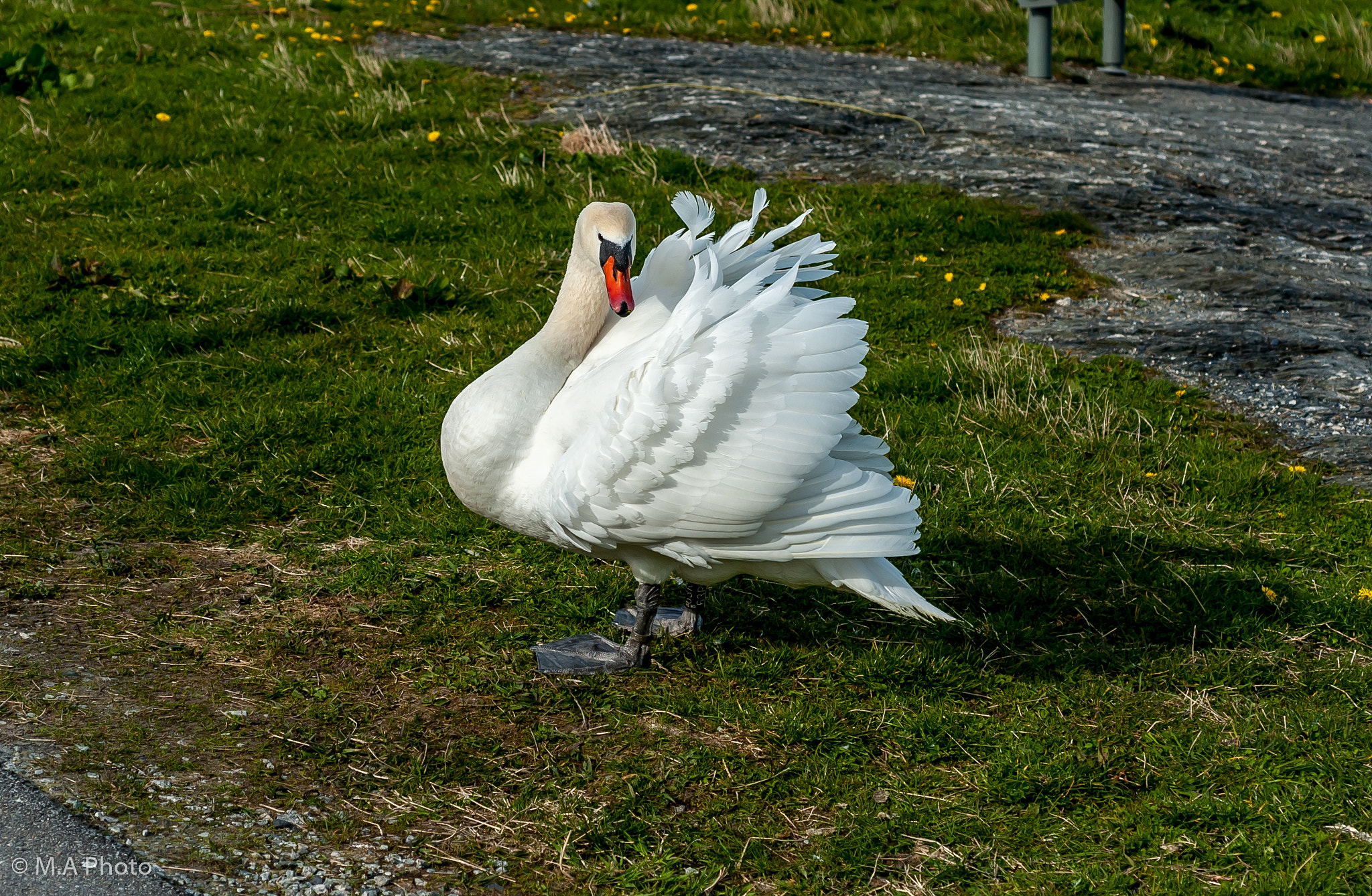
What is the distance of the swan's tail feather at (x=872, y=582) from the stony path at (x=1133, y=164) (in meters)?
2.72

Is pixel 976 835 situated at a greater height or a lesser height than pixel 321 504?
lesser

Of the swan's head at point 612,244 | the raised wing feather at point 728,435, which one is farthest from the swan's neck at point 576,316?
the raised wing feather at point 728,435

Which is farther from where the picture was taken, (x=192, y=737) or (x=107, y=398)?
(x=107, y=398)

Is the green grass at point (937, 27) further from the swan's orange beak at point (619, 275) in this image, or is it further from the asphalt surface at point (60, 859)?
the asphalt surface at point (60, 859)

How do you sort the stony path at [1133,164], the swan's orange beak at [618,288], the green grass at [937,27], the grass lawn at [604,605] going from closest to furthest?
1. the grass lawn at [604,605]
2. the swan's orange beak at [618,288]
3. the stony path at [1133,164]
4. the green grass at [937,27]

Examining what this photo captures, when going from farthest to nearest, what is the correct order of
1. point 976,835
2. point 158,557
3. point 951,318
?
point 951,318, point 158,557, point 976,835

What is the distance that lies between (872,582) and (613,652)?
1026mm

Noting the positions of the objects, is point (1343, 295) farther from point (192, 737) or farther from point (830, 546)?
point (192, 737)

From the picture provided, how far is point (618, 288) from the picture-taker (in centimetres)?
420

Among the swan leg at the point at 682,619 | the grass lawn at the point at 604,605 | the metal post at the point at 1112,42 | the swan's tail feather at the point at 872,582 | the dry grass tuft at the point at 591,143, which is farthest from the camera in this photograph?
the metal post at the point at 1112,42

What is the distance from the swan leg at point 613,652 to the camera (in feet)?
14.2

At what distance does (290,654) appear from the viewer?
435cm

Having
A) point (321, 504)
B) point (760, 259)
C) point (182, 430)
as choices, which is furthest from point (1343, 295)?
point (182, 430)

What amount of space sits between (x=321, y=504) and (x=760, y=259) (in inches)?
87.6
